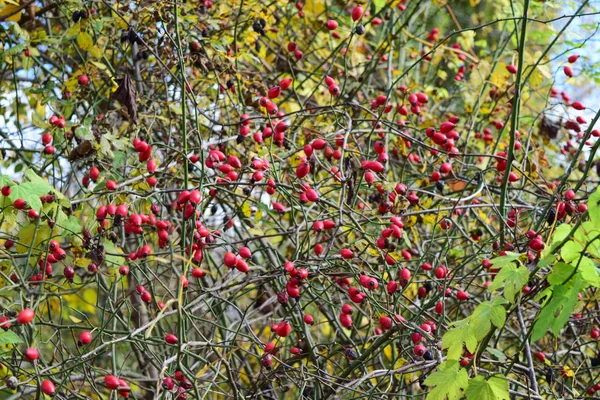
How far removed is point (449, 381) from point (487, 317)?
0.16 metres

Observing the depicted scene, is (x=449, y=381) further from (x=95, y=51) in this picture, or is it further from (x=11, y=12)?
(x=11, y=12)

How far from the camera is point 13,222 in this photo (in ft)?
7.17

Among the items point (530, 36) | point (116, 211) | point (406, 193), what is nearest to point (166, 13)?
point (116, 211)

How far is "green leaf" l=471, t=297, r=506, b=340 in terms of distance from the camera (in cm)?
149

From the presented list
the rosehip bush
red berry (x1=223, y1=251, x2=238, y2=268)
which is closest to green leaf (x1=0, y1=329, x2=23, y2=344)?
the rosehip bush

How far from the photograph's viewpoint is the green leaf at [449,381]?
4.93 feet

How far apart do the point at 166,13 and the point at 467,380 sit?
166 cm

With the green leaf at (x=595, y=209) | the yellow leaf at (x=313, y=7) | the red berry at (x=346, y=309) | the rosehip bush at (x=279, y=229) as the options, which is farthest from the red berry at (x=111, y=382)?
the yellow leaf at (x=313, y=7)

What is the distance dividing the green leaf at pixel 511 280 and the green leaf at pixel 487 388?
20 centimetres

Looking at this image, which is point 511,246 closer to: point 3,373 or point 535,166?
point 535,166

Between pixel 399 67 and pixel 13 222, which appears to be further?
pixel 399 67

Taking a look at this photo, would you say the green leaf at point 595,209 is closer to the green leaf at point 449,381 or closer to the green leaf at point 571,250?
the green leaf at point 571,250

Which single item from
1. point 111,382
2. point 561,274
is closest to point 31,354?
point 111,382

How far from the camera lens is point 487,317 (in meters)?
1.50
